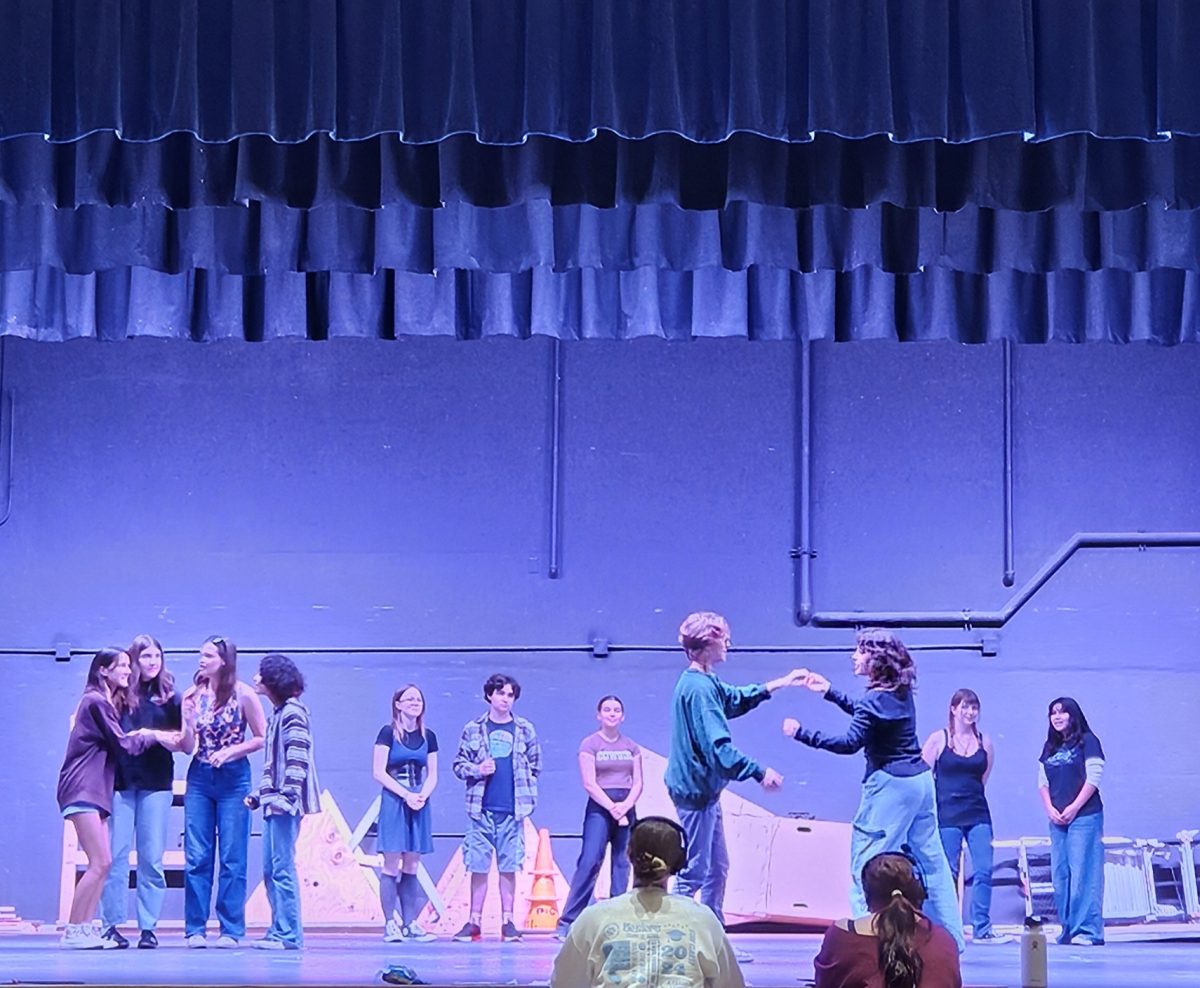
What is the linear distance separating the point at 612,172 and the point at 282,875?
141 inches

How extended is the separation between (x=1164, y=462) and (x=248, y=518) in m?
5.42

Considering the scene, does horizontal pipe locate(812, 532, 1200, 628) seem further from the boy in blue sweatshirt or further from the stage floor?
the boy in blue sweatshirt

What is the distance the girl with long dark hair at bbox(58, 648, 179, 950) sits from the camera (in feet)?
26.7

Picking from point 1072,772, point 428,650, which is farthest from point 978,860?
point 428,650

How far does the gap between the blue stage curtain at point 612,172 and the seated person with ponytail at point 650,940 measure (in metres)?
3.07

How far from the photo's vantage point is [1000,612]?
11.0 m

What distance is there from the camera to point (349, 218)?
7605 mm

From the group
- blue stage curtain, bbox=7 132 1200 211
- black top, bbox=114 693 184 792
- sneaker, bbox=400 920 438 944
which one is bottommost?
sneaker, bbox=400 920 438 944

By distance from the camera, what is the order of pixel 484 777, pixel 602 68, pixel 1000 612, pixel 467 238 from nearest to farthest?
pixel 602 68 → pixel 467 238 → pixel 484 777 → pixel 1000 612

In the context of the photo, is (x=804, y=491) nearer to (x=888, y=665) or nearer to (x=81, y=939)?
(x=888, y=665)

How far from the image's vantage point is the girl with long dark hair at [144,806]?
27.4ft

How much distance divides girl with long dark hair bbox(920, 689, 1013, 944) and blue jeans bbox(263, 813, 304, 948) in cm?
325

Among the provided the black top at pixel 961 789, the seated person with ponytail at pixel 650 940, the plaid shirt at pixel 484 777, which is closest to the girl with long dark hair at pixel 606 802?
the plaid shirt at pixel 484 777

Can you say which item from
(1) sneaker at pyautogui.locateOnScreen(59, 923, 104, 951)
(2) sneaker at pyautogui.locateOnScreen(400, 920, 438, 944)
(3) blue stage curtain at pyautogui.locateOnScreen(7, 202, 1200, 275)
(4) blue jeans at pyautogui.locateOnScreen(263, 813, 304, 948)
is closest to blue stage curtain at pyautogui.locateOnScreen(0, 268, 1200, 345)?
(3) blue stage curtain at pyautogui.locateOnScreen(7, 202, 1200, 275)
